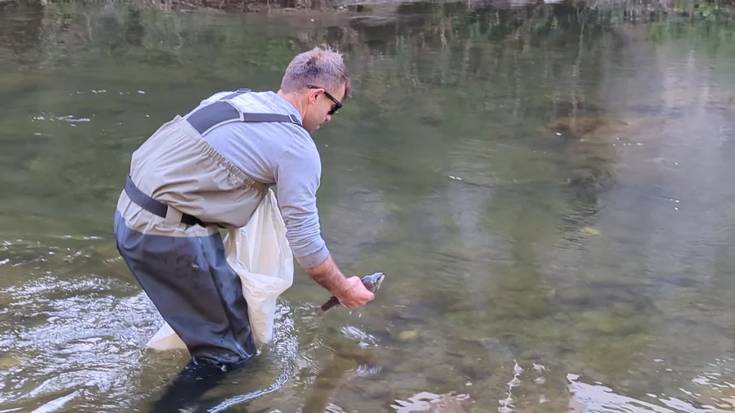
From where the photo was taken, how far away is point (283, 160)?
3.01 meters

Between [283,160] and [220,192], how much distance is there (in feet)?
1.02

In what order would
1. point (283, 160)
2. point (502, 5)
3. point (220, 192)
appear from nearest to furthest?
1. point (283, 160)
2. point (220, 192)
3. point (502, 5)

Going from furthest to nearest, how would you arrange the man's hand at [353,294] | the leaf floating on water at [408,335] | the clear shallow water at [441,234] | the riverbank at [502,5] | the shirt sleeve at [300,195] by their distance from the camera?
1. the riverbank at [502,5]
2. the leaf floating on water at [408,335]
3. the clear shallow water at [441,234]
4. the man's hand at [353,294]
5. the shirt sleeve at [300,195]

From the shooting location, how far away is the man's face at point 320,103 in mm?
3188

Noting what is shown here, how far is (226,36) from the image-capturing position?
13.9 m

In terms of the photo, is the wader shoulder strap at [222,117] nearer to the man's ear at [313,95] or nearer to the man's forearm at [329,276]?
the man's ear at [313,95]

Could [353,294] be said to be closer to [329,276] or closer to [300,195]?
[329,276]

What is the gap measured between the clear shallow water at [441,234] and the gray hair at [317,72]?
1.34 m

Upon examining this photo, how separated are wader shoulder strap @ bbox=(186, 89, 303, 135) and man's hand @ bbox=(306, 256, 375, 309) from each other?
552 millimetres

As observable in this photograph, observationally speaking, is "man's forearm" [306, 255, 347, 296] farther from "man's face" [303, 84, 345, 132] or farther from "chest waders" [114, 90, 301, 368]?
"man's face" [303, 84, 345, 132]

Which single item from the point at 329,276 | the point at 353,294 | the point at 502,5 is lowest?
the point at 353,294

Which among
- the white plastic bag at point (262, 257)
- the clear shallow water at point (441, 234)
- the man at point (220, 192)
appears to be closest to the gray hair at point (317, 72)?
the man at point (220, 192)

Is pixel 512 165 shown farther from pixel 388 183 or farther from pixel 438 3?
pixel 438 3

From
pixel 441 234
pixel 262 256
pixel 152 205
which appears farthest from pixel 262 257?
pixel 441 234
